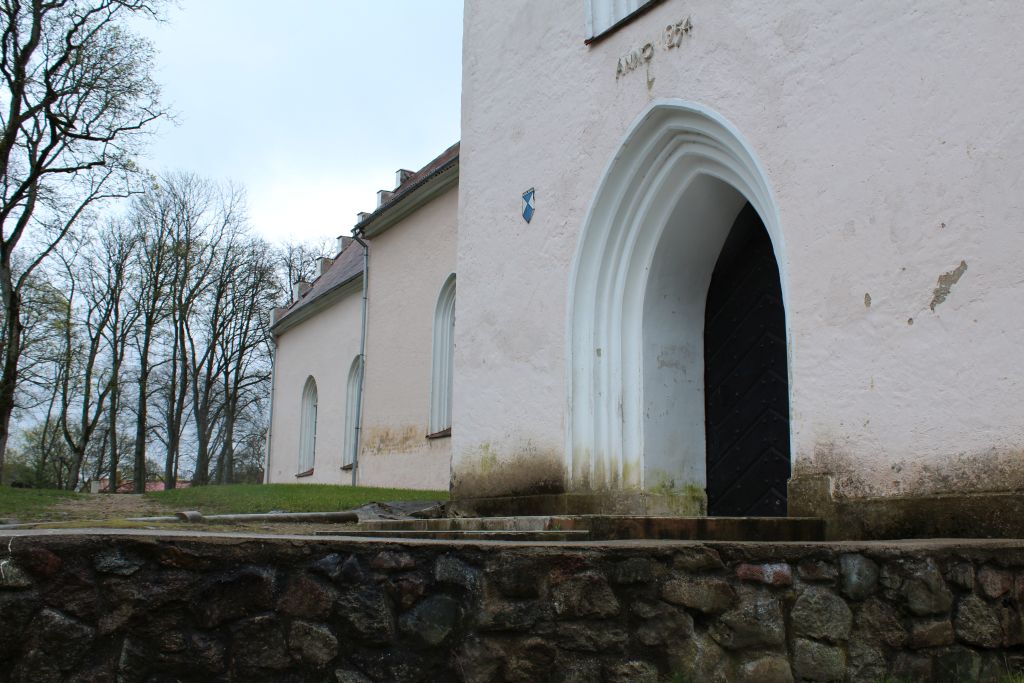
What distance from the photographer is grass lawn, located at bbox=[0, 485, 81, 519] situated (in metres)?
11.4

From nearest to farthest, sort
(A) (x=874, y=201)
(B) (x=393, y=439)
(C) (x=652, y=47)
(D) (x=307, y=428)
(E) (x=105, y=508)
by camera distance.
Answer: (A) (x=874, y=201)
(C) (x=652, y=47)
(E) (x=105, y=508)
(B) (x=393, y=439)
(D) (x=307, y=428)

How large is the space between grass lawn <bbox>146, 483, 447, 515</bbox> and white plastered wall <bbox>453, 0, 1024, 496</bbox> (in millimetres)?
5232

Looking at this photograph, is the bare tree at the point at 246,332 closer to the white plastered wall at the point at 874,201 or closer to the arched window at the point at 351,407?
the arched window at the point at 351,407

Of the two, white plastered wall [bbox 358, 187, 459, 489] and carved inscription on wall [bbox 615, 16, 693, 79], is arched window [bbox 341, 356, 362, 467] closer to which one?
white plastered wall [bbox 358, 187, 459, 489]

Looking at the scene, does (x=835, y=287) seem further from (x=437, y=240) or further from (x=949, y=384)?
(x=437, y=240)

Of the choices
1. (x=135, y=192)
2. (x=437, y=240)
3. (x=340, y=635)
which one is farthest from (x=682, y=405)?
(x=135, y=192)

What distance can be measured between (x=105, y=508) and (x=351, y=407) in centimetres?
1009

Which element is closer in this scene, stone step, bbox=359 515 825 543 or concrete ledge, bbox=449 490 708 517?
stone step, bbox=359 515 825 543

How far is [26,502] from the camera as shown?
13414mm

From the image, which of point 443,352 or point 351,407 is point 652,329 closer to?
point 443,352

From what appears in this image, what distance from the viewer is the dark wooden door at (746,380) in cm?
734

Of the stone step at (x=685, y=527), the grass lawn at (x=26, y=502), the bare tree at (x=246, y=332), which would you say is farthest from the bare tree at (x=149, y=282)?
the stone step at (x=685, y=527)

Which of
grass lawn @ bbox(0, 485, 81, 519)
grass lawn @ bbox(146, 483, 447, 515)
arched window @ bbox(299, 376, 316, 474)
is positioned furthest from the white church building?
arched window @ bbox(299, 376, 316, 474)

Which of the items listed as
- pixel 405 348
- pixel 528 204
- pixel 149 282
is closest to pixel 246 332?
pixel 149 282
